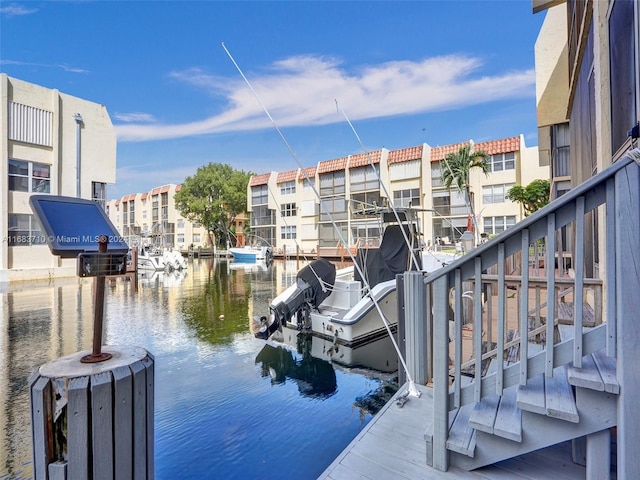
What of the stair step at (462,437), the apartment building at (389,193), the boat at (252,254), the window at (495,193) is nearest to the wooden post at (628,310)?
the stair step at (462,437)

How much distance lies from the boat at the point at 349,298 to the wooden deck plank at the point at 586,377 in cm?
474

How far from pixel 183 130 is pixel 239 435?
130ft

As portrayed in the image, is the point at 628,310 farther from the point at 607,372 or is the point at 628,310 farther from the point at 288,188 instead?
the point at 288,188

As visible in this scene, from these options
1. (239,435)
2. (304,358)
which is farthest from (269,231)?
(239,435)

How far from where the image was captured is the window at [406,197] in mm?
30188

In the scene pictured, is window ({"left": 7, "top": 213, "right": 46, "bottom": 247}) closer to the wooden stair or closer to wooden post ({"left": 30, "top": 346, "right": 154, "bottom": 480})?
wooden post ({"left": 30, "top": 346, "right": 154, "bottom": 480})

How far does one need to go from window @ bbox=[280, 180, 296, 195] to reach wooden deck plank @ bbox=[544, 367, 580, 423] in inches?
1411

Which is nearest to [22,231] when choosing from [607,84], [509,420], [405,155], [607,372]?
[509,420]

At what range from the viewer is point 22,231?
1641cm

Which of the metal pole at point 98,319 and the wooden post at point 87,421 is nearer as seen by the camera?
the wooden post at point 87,421

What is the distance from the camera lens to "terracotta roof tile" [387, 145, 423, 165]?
3010cm

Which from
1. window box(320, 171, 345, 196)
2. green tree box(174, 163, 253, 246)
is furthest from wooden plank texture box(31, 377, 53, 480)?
green tree box(174, 163, 253, 246)

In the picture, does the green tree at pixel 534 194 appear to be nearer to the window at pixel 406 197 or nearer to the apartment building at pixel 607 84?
the window at pixel 406 197

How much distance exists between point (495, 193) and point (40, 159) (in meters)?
28.5
